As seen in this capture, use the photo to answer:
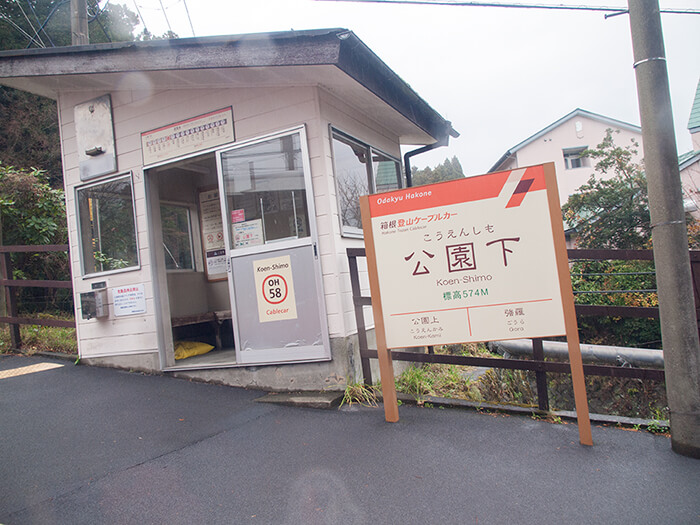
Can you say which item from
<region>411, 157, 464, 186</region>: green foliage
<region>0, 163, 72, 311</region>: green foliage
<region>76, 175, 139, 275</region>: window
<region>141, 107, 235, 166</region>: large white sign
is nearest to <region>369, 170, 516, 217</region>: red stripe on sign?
<region>141, 107, 235, 166</region>: large white sign

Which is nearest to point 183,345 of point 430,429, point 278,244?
point 278,244

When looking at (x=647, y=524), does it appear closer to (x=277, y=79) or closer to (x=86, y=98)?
(x=277, y=79)

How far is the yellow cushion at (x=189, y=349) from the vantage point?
5.98 m

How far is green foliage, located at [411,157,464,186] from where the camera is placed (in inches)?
1865

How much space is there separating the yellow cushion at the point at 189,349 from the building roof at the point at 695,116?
19.4 meters

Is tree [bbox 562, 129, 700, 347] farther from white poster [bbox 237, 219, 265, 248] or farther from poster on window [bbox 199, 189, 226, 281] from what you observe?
white poster [bbox 237, 219, 265, 248]

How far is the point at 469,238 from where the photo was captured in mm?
3557

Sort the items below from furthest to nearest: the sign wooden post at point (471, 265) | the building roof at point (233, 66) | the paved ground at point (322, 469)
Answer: the building roof at point (233, 66) → the sign wooden post at point (471, 265) → the paved ground at point (322, 469)

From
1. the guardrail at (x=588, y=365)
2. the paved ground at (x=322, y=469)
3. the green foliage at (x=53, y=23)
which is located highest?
the green foliage at (x=53, y=23)

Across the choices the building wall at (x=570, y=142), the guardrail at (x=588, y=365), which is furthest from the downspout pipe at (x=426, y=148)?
the building wall at (x=570, y=142)

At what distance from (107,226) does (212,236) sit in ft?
4.83

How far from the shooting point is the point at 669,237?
9.91 feet

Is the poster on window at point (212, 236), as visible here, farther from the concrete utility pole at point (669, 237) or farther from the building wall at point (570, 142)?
the building wall at point (570, 142)

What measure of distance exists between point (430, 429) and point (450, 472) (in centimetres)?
69
